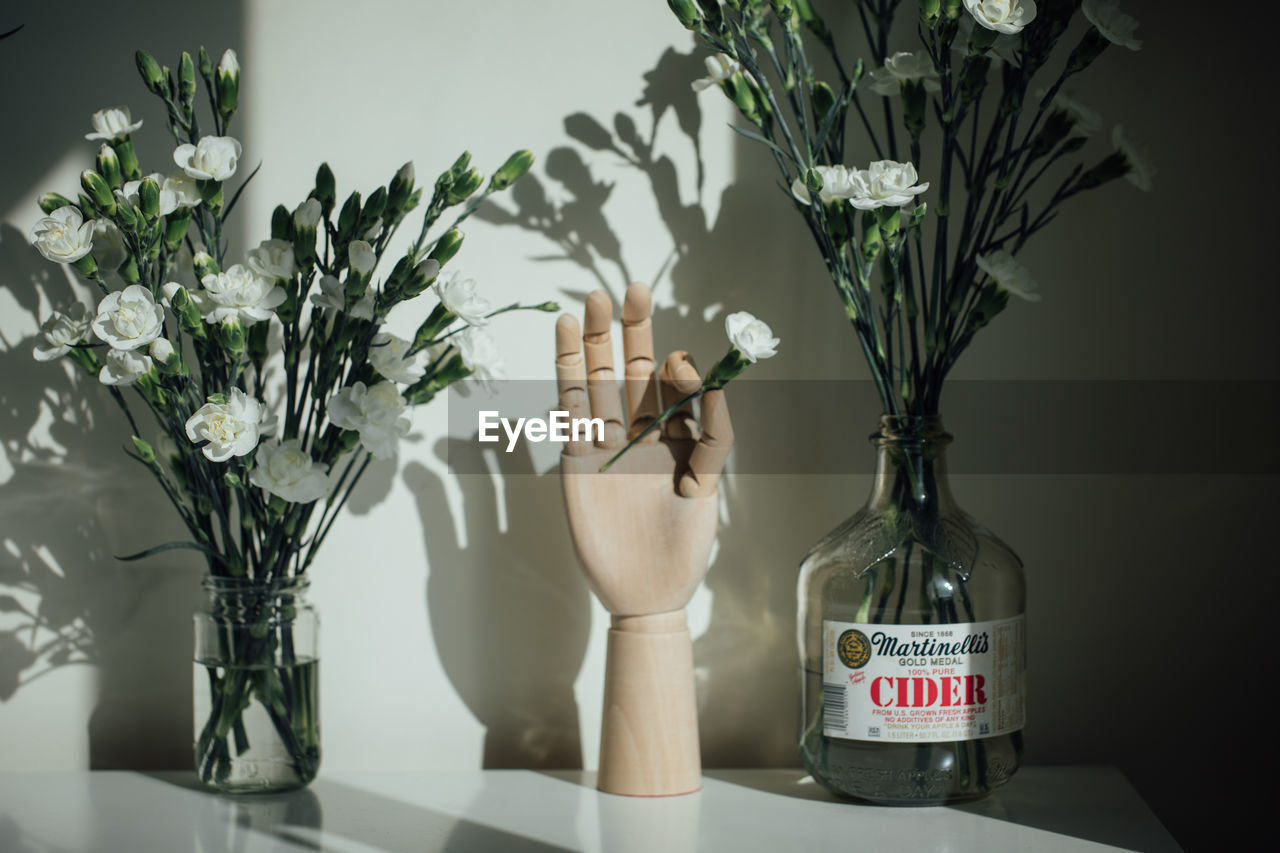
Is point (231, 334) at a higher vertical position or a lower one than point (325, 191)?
lower

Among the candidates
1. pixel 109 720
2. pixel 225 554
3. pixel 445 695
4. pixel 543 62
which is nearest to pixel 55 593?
pixel 109 720

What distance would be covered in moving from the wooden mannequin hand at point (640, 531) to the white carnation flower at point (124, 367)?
33 cm

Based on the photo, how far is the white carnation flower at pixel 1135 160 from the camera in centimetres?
87

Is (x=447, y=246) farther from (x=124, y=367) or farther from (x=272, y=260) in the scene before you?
(x=124, y=367)

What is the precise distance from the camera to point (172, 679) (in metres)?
1.06

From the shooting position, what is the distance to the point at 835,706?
86 centimetres

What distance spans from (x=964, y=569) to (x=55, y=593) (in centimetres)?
86

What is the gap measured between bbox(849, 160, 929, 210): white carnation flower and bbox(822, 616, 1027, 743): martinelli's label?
327 mm

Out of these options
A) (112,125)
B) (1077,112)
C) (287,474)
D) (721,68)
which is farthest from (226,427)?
(1077,112)

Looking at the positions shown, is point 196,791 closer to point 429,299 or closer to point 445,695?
point 445,695

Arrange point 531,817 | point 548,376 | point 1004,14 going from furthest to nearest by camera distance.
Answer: point 548,376 < point 531,817 < point 1004,14

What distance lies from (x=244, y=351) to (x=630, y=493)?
0.34 m

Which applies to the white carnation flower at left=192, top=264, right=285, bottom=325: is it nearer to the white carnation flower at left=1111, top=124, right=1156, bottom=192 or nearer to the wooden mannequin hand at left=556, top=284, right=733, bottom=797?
the wooden mannequin hand at left=556, top=284, right=733, bottom=797

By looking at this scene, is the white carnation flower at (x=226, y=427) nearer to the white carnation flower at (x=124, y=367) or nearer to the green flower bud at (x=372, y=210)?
the white carnation flower at (x=124, y=367)
